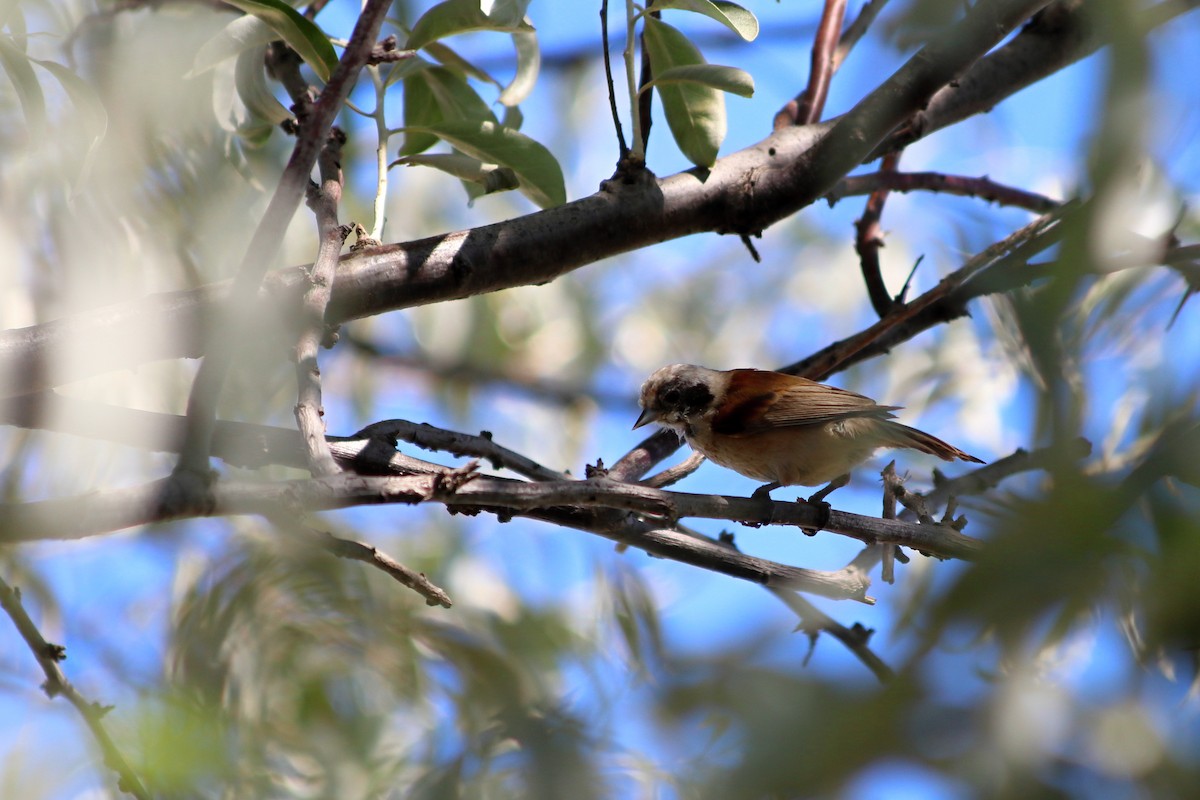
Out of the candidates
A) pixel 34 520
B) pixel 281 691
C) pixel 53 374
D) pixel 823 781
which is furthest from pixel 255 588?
pixel 823 781

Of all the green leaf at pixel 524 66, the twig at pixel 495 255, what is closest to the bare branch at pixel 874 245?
the twig at pixel 495 255

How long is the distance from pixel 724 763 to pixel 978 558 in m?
0.27

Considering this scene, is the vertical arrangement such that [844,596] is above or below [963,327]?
below

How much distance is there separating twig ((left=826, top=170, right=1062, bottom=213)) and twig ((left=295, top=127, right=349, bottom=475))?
163 cm

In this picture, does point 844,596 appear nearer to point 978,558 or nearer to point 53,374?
point 978,558

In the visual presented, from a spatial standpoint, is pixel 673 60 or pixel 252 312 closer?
pixel 252 312

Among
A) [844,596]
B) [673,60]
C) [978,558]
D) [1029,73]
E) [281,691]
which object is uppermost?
[1029,73]

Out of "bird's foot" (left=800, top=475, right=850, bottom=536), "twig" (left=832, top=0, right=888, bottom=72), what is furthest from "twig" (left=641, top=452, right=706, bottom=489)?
"twig" (left=832, top=0, right=888, bottom=72)

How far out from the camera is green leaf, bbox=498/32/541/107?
2.90 m

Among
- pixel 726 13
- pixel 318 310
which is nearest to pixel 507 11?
pixel 726 13

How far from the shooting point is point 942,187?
3641 millimetres

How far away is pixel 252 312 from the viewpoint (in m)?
1.74

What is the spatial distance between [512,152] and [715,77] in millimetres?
577

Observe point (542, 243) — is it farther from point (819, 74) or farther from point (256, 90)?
point (819, 74)
